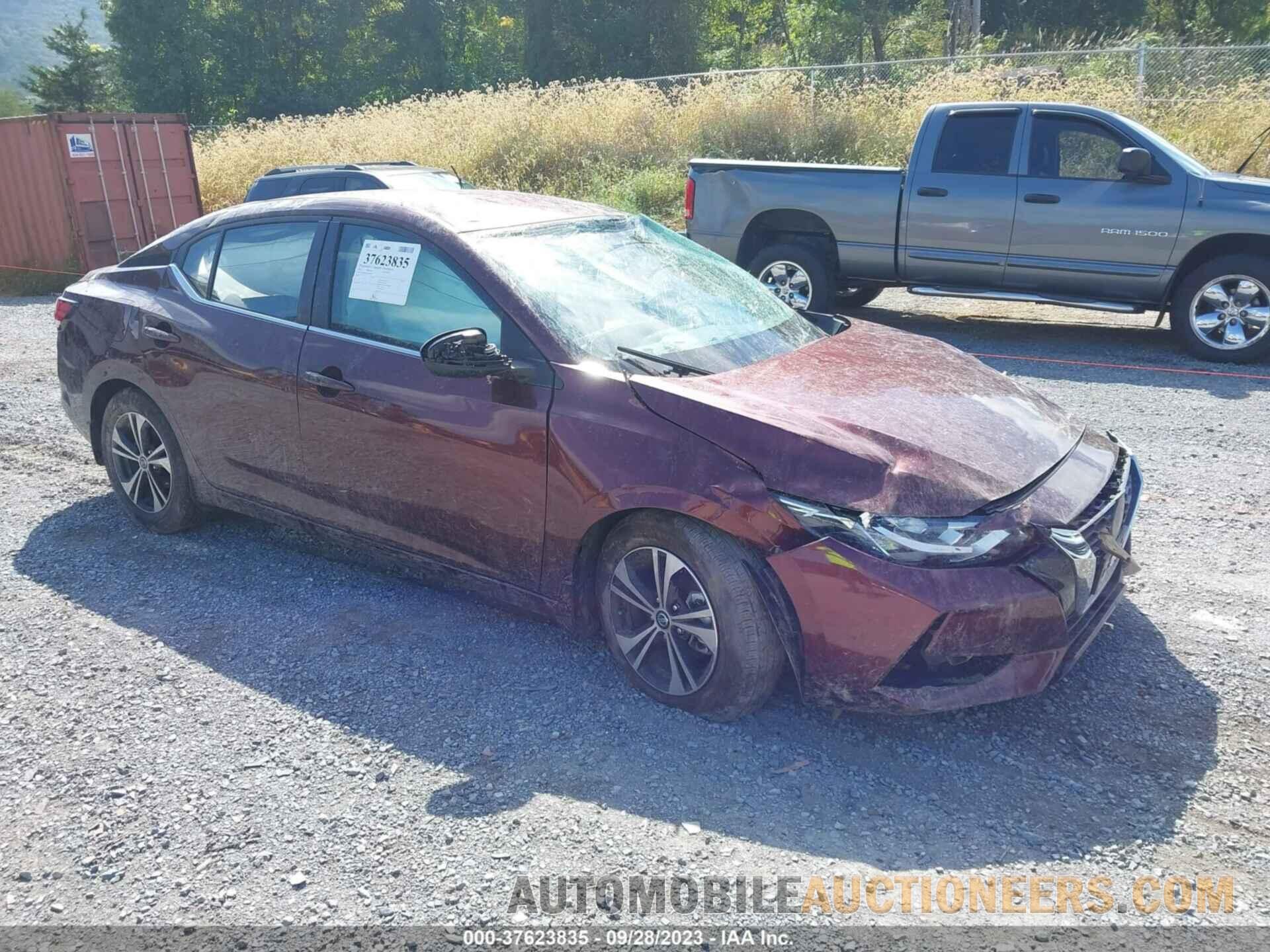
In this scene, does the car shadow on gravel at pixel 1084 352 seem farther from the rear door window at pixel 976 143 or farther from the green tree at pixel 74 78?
the green tree at pixel 74 78

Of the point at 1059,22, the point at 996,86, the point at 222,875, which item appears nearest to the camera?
the point at 222,875

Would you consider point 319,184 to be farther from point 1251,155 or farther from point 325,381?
point 1251,155

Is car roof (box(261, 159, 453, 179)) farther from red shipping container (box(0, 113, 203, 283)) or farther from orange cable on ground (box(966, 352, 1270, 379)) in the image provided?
orange cable on ground (box(966, 352, 1270, 379))

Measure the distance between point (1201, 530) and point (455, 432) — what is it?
3562 millimetres

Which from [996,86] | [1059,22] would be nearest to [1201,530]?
[996,86]

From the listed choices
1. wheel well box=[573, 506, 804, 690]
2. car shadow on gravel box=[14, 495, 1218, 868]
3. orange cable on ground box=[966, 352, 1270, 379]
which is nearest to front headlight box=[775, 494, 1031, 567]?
wheel well box=[573, 506, 804, 690]

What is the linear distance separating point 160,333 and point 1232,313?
7.83 metres

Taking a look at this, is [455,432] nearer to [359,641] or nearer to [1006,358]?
[359,641]

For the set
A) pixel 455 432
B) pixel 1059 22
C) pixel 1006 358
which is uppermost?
pixel 1059 22

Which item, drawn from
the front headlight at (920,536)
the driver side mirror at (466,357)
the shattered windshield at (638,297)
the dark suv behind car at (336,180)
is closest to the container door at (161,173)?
the dark suv behind car at (336,180)

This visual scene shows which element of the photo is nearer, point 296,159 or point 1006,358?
point 1006,358

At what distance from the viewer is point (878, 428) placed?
3.40 meters

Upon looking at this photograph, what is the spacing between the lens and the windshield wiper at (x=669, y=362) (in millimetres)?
3746

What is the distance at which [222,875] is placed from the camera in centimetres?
287
